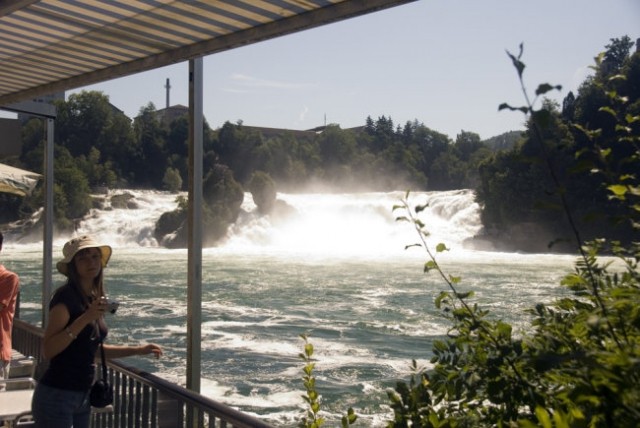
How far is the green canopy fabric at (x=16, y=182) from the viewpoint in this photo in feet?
20.6

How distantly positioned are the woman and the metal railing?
29 cm

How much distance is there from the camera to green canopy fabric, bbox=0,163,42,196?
20.6 feet

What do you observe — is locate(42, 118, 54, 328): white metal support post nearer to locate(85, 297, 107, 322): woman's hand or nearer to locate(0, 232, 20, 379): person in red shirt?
locate(0, 232, 20, 379): person in red shirt

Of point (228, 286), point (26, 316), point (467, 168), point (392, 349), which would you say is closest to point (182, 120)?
point (467, 168)

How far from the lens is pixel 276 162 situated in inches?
3312

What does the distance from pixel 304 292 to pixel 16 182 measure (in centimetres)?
2133

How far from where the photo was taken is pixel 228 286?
29.1m

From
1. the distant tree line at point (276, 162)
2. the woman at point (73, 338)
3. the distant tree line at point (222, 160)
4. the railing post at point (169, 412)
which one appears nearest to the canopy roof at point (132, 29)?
the woman at point (73, 338)

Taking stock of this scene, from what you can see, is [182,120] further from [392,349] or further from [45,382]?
[45,382]

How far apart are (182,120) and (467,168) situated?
3169cm

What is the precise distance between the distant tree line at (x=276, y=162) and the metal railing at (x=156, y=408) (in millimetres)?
38402

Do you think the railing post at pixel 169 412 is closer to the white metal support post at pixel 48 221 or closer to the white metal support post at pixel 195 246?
the white metal support post at pixel 195 246

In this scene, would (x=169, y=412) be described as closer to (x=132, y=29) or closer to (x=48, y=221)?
(x=132, y=29)

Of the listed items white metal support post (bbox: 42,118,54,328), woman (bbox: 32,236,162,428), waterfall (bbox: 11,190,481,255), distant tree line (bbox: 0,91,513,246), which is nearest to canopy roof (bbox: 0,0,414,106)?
white metal support post (bbox: 42,118,54,328)
